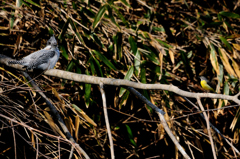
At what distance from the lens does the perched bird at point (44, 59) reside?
7.72 feet

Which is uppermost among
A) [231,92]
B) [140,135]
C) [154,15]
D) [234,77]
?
[154,15]

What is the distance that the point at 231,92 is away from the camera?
123 inches

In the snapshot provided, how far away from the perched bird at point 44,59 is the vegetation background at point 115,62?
107 millimetres

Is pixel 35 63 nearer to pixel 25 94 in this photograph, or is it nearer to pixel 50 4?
pixel 25 94

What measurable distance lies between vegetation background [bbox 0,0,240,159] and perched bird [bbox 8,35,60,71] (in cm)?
11

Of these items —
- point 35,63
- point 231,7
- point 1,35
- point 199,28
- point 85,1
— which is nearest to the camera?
point 35,63

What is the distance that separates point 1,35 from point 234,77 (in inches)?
106

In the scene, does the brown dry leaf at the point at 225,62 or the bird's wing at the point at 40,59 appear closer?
the bird's wing at the point at 40,59

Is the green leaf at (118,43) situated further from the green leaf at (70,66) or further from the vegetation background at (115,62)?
the green leaf at (70,66)

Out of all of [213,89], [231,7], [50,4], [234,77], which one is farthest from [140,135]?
[231,7]

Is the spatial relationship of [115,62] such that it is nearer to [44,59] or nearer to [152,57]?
[152,57]

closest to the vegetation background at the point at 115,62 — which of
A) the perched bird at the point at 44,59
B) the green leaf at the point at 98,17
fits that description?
the green leaf at the point at 98,17

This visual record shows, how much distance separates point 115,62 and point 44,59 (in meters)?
0.70

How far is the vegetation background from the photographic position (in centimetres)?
Answer: 256
